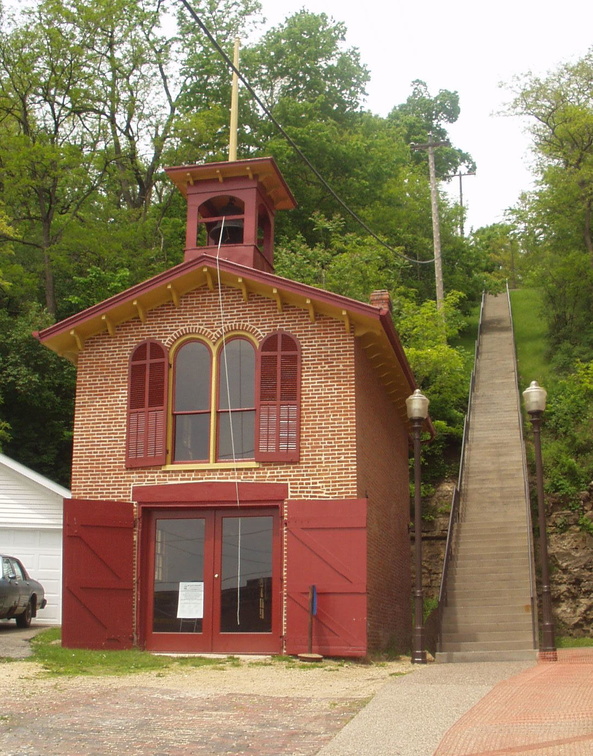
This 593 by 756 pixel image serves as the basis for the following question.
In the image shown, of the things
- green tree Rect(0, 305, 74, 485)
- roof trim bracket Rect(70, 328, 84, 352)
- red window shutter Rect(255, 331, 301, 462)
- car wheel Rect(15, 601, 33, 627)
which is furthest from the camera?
green tree Rect(0, 305, 74, 485)

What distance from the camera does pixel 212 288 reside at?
54.6ft

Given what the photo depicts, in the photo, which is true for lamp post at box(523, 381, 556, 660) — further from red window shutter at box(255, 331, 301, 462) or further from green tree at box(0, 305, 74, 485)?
green tree at box(0, 305, 74, 485)

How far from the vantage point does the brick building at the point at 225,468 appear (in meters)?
15.0

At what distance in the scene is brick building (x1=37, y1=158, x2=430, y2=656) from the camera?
49.2 feet

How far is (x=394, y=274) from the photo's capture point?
38.2 m

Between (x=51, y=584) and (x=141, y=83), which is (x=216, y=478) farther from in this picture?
(x=141, y=83)

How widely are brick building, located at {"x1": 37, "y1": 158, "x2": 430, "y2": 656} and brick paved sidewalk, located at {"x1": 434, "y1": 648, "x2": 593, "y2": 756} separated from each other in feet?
13.9

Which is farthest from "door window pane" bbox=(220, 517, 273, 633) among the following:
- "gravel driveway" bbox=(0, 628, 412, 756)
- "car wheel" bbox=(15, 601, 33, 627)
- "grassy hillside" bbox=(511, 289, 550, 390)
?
"grassy hillside" bbox=(511, 289, 550, 390)

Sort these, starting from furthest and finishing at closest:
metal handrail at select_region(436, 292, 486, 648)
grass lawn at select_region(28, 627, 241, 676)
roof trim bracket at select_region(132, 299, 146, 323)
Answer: metal handrail at select_region(436, 292, 486, 648)
roof trim bracket at select_region(132, 299, 146, 323)
grass lawn at select_region(28, 627, 241, 676)

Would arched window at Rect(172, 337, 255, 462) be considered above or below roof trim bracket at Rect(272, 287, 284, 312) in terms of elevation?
below

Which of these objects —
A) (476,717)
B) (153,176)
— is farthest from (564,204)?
(476,717)

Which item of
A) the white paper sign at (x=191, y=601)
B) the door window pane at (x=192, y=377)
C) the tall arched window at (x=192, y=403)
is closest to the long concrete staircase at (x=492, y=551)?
the white paper sign at (x=191, y=601)

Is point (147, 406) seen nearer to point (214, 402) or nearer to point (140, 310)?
point (214, 402)

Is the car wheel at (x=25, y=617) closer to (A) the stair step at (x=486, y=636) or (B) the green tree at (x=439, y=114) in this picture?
(A) the stair step at (x=486, y=636)
